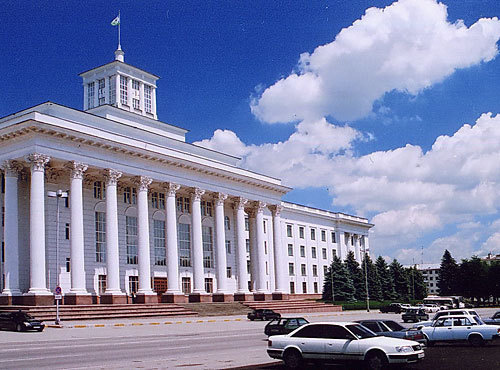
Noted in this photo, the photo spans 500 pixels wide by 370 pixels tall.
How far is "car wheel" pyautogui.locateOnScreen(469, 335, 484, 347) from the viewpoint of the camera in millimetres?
23750

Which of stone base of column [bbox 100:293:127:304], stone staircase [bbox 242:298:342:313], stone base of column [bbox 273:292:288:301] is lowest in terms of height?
stone staircase [bbox 242:298:342:313]

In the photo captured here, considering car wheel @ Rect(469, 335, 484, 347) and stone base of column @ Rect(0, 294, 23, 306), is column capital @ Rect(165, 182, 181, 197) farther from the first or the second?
car wheel @ Rect(469, 335, 484, 347)

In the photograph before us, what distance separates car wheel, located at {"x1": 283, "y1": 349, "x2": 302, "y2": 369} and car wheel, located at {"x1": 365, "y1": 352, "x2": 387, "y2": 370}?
2.05m

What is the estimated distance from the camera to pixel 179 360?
733 inches

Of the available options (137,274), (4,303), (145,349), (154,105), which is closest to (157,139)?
(154,105)

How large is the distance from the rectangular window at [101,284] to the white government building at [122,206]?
0.32 ft

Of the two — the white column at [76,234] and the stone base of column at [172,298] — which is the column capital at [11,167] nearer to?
the white column at [76,234]

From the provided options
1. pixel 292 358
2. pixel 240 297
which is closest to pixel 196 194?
pixel 240 297

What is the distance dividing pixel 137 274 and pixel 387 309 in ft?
89.2

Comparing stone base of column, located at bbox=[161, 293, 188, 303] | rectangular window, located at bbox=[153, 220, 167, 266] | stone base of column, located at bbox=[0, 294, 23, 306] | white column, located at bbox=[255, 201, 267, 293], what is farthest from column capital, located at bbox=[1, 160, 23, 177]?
white column, located at bbox=[255, 201, 267, 293]

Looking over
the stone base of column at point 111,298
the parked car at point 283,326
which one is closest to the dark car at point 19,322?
the stone base of column at point 111,298

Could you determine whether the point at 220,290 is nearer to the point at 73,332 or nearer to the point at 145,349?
the point at 73,332

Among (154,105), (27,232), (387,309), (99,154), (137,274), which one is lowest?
(387,309)

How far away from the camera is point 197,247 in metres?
58.8
